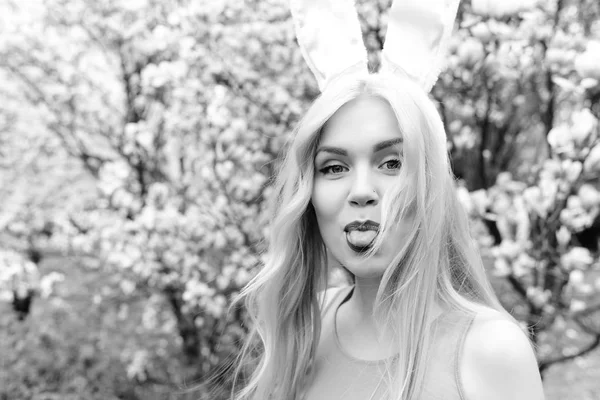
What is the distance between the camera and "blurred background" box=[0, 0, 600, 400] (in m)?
2.79

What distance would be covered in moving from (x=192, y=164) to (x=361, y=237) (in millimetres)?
2596

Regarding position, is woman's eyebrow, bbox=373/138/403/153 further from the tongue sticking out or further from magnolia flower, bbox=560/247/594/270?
magnolia flower, bbox=560/247/594/270

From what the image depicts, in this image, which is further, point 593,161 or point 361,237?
point 593,161

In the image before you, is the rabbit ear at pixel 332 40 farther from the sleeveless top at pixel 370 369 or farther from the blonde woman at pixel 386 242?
the sleeveless top at pixel 370 369

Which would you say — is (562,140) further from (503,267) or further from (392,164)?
(392,164)

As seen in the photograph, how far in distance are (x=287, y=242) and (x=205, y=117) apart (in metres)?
1.94

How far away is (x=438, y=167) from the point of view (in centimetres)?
153

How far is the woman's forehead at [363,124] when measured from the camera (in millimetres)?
1531

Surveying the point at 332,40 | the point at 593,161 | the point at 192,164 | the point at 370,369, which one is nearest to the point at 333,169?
the point at 332,40

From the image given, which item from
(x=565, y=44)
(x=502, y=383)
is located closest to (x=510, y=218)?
(x=565, y=44)

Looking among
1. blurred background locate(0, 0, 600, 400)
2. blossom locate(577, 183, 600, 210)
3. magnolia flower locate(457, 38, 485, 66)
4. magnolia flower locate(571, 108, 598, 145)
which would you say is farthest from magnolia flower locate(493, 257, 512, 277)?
magnolia flower locate(457, 38, 485, 66)

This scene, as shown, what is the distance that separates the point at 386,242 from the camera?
1516mm

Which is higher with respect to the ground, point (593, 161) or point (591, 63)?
point (591, 63)

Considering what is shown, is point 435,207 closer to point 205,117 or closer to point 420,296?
point 420,296
